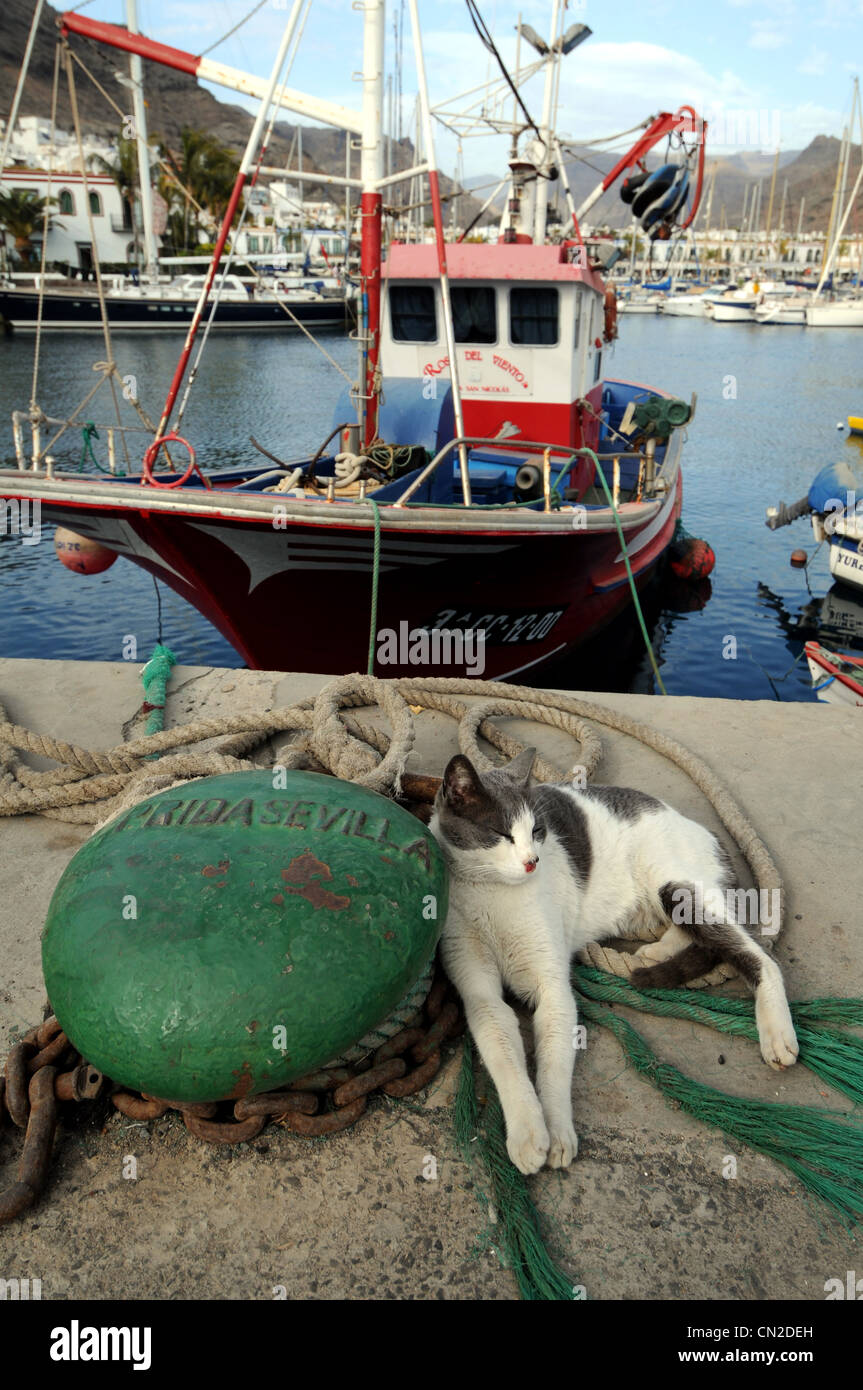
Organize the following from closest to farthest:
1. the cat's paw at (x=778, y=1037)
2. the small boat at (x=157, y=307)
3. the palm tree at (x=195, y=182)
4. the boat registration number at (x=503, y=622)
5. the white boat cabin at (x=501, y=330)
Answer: the cat's paw at (x=778, y=1037), the boat registration number at (x=503, y=622), the white boat cabin at (x=501, y=330), the small boat at (x=157, y=307), the palm tree at (x=195, y=182)

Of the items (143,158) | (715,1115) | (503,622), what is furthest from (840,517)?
(143,158)

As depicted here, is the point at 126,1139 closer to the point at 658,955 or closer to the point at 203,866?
the point at 203,866

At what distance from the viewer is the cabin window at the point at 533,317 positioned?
375 inches

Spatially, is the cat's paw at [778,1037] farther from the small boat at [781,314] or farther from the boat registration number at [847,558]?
the small boat at [781,314]

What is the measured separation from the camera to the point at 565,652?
30.3ft

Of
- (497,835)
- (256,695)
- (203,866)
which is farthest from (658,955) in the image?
(256,695)

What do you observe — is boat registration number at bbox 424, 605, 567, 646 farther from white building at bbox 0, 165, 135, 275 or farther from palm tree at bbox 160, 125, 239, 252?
palm tree at bbox 160, 125, 239, 252

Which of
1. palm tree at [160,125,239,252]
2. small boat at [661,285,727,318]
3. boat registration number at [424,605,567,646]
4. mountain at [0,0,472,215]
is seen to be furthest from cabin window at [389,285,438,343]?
mountain at [0,0,472,215]

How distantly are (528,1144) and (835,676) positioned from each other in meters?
7.79

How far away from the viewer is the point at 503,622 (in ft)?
25.8

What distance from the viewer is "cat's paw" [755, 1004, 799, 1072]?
2279 mm

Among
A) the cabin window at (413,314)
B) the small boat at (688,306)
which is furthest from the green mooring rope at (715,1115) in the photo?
the small boat at (688,306)

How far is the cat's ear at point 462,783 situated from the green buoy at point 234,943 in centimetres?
29
